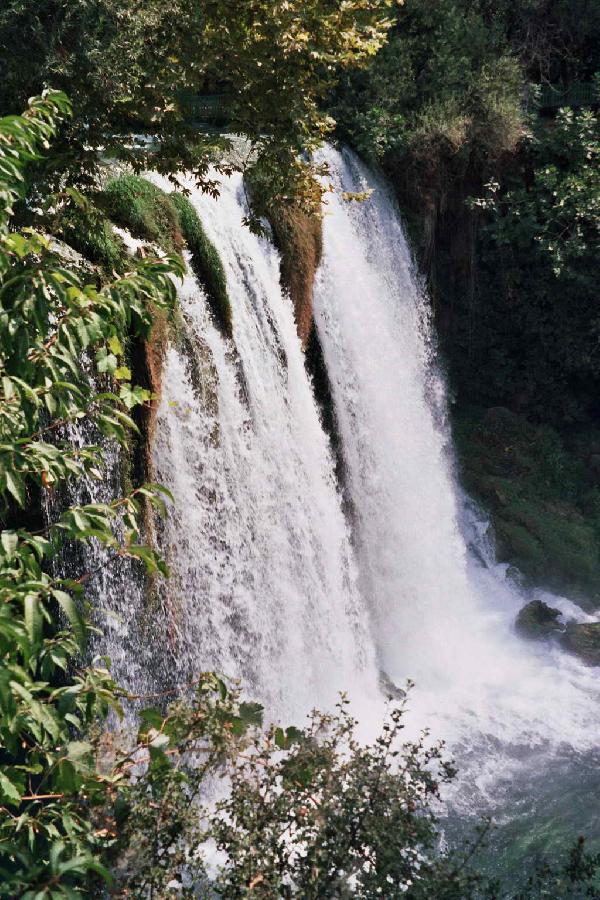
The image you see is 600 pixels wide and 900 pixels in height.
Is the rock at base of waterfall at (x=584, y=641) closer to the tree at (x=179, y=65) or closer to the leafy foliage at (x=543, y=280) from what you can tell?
the leafy foliage at (x=543, y=280)

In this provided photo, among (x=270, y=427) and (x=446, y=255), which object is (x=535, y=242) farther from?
(x=270, y=427)

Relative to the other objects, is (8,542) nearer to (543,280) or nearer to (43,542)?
(43,542)

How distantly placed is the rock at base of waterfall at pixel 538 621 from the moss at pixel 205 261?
6500 mm

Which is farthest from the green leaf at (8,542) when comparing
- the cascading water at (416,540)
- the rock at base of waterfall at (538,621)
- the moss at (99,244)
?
the rock at base of waterfall at (538,621)

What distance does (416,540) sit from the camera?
14.1m

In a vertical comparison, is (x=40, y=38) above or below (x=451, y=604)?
above

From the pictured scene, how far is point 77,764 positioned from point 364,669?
803 centimetres

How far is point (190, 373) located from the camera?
9055mm

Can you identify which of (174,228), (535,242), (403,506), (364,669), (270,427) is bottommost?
(364,669)

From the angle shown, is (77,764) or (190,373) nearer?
(77,764)

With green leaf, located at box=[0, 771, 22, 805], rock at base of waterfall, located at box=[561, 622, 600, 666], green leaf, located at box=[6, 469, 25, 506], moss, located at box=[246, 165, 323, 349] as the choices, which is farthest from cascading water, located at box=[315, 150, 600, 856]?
green leaf, located at box=[6, 469, 25, 506]

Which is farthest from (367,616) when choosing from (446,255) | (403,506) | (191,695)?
(446,255)

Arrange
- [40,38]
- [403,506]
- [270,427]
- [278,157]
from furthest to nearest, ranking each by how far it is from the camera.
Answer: [403,506] < [270,427] < [278,157] < [40,38]

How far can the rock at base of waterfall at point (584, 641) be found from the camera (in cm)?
1289
